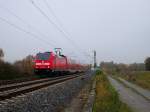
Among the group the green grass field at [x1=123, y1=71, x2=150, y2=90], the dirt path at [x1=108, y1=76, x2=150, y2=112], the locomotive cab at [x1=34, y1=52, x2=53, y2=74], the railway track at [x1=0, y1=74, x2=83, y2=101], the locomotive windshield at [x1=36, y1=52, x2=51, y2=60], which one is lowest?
the dirt path at [x1=108, y1=76, x2=150, y2=112]

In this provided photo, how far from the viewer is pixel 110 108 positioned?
14.2 m

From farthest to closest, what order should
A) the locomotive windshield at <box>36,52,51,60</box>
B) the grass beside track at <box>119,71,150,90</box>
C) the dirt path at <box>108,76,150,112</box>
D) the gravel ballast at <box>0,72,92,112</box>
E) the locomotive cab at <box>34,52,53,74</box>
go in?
the grass beside track at <box>119,71,150,90</box>, the locomotive windshield at <box>36,52,51,60</box>, the locomotive cab at <box>34,52,53,74</box>, the dirt path at <box>108,76,150,112</box>, the gravel ballast at <box>0,72,92,112</box>

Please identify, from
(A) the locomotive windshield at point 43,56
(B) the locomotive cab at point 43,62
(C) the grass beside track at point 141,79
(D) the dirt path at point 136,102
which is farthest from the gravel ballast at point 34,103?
(C) the grass beside track at point 141,79

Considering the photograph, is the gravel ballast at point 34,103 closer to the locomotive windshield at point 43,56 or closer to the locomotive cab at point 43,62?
the locomotive cab at point 43,62

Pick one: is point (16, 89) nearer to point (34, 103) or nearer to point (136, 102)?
point (34, 103)

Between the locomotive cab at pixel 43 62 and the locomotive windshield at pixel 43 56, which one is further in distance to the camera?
the locomotive windshield at pixel 43 56

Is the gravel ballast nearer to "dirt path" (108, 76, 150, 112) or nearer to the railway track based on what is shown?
the railway track

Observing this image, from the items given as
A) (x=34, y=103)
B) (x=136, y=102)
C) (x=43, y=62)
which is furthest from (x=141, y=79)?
(x=34, y=103)

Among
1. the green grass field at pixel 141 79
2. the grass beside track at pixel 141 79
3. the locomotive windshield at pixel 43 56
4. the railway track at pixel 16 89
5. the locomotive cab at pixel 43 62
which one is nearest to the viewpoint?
the railway track at pixel 16 89

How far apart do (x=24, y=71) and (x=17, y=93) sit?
94.6ft

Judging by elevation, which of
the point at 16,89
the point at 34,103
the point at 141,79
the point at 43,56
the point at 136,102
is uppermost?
the point at 43,56

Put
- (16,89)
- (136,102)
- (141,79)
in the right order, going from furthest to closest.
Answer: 1. (141,79)
2. (136,102)
3. (16,89)

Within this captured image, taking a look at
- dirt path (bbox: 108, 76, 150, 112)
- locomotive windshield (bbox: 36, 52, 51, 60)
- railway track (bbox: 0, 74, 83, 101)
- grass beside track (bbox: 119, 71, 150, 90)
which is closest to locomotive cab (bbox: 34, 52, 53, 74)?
locomotive windshield (bbox: 36, 52, 51, 60)

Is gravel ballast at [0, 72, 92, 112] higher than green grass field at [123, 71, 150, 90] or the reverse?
the reverse
